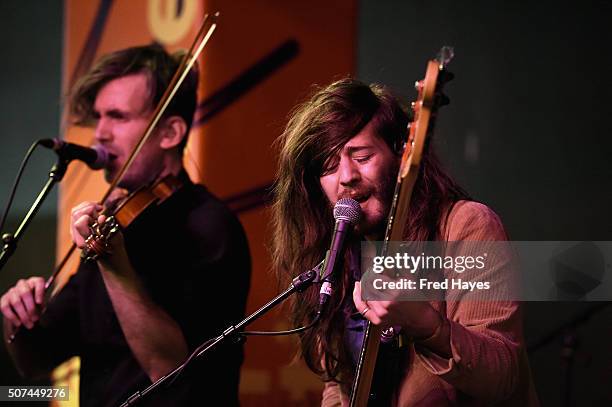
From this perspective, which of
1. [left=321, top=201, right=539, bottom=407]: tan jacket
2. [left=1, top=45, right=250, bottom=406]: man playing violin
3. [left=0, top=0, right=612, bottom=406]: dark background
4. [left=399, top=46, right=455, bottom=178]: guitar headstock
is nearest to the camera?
[left=399, top=46, right=455, bottom=178]: guitar headstock

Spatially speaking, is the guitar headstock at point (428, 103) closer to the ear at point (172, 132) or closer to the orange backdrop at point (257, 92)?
the ear at point (172, 132)

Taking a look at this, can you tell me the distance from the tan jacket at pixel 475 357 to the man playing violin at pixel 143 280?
23.3 inches

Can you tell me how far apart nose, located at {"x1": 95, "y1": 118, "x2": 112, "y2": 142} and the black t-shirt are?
0.26 m

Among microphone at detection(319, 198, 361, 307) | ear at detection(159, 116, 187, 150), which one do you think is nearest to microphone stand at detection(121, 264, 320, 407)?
microphone at detection(319, 198, 361, 307)

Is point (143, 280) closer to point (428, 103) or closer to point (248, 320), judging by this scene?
point (248, 320)

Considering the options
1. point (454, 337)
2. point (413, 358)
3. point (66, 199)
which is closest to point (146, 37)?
point (66, 199)

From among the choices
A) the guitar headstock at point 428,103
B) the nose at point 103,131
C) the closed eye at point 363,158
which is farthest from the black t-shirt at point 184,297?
the guitar headstock at point 428,103

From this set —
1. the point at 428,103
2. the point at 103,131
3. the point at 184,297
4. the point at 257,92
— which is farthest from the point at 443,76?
the point at 257,92

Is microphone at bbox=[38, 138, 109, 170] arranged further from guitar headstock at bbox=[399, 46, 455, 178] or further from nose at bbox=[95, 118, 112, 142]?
guitar headstock at bbox=[399, 46, 455, 178]

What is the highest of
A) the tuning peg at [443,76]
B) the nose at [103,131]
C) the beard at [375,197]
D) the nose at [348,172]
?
the nose at [103,131]

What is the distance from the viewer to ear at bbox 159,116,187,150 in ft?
7.16

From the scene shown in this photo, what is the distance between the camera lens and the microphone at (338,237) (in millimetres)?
1343

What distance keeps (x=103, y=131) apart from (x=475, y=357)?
124cm

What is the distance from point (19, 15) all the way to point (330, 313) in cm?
199
